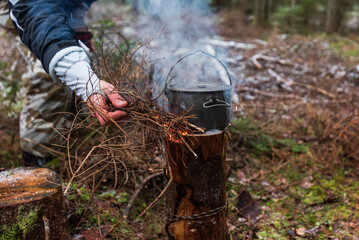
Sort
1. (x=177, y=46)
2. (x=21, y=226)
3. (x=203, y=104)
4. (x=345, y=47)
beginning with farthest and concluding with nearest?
(x=345, y=47) → (x=177, y=46) → (x=203, y=104) → (x=21, y=226)

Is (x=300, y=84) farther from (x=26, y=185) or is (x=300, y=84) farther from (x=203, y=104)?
(x=26, y=185)

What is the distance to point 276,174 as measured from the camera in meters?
4.02

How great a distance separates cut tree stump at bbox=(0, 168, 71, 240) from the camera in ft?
6.64

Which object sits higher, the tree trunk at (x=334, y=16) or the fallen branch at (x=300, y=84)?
the tree trunk at (x=334, y=16)

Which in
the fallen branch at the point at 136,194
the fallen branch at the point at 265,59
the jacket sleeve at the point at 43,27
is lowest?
the fallen branch at the point at 136,194

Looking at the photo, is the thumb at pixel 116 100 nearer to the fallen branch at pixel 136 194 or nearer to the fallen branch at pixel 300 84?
the fallen branch at pixel 136 194

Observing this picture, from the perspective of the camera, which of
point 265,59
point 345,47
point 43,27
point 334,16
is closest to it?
point 43,27

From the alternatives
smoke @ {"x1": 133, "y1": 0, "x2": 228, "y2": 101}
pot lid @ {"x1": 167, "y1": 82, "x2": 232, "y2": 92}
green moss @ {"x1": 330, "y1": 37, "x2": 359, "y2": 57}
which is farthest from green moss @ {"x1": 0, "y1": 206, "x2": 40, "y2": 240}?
green moss @ {"x1": 330, "y1": 37, "x2": 359, "y2": 57}

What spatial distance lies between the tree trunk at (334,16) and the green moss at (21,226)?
12.9 m

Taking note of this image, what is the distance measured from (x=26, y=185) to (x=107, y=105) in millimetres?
853

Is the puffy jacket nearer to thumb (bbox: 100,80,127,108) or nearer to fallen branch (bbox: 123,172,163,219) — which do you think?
thumb (bbox: 100,80,127,108)

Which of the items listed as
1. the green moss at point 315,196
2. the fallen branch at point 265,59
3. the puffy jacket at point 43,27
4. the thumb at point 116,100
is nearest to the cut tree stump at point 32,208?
the thumb at point 116,100

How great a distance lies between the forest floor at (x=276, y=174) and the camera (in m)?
2.88

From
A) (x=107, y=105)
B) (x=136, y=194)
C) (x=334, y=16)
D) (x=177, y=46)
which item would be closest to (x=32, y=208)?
(x=107, y=105)
